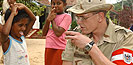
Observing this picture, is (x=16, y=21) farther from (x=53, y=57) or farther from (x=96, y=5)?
(x=96, y=5)

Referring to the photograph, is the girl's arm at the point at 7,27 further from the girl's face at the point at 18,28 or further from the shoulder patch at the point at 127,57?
the shoulder patch at the point at 127,57

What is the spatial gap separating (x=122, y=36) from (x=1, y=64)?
534cm

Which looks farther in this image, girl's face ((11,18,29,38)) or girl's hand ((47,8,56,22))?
girl's hand ((47,8,56,22))

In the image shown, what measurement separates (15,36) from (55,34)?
2.33 ft

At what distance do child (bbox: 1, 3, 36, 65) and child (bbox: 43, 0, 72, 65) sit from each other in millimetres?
467

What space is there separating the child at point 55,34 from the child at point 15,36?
0.47m

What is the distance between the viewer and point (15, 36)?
3330mm

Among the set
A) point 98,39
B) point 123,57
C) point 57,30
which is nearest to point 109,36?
point 98,39

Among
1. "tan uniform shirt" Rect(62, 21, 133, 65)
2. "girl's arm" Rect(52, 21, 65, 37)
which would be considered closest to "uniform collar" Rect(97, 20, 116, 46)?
"tan uniform shirt" Rect(62, 21, 133, 65)

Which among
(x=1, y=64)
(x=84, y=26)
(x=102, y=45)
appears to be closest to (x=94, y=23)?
(x=84, y=26)

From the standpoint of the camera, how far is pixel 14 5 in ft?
10.5

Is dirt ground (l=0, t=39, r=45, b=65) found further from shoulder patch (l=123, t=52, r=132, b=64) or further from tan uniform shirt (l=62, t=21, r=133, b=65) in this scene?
shoulder patch (l=123, t=52, r=132, b=64)

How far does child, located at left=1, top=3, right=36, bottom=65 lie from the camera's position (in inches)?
122

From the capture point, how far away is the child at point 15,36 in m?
3.10
